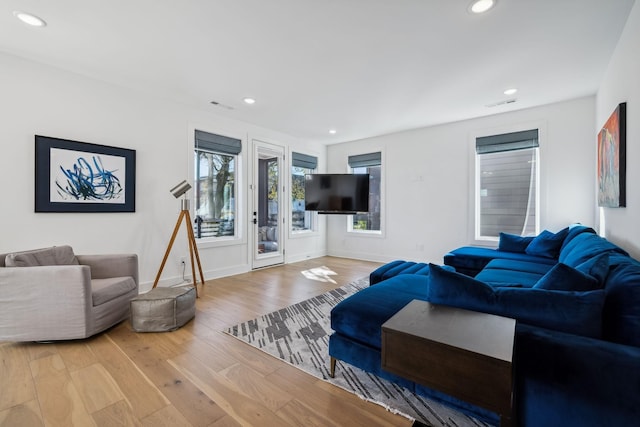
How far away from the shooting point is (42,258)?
256 centimetres

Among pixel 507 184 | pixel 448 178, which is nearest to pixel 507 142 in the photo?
pixel 507 184

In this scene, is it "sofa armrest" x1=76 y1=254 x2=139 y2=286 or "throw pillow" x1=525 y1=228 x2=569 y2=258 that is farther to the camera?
"throw pillow" x1=525 y1=228 x2=569 y2=258

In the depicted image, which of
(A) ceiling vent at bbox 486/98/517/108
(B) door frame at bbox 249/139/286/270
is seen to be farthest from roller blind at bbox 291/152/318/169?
(A) ceiling vent at bbox 486/98/517/108

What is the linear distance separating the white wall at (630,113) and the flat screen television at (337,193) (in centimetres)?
354

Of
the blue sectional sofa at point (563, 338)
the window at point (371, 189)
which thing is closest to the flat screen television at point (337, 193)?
the window at point (371, 189)

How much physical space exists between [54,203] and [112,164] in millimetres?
700

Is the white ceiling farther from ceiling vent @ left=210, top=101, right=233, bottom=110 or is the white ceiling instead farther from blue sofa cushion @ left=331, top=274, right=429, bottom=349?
blue sofa cushion @ left=331, top=274, right=429, bottom=349

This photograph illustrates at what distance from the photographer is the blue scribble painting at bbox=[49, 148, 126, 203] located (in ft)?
10.0

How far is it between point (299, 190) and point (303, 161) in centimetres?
62

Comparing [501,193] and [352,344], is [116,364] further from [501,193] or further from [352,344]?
[501,193]

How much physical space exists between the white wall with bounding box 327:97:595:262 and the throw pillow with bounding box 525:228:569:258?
0.68 m

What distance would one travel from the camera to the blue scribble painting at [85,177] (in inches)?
120

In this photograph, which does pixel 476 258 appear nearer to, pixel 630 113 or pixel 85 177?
pixel 630 113

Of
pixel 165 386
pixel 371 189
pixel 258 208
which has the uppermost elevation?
pixel 371 189
